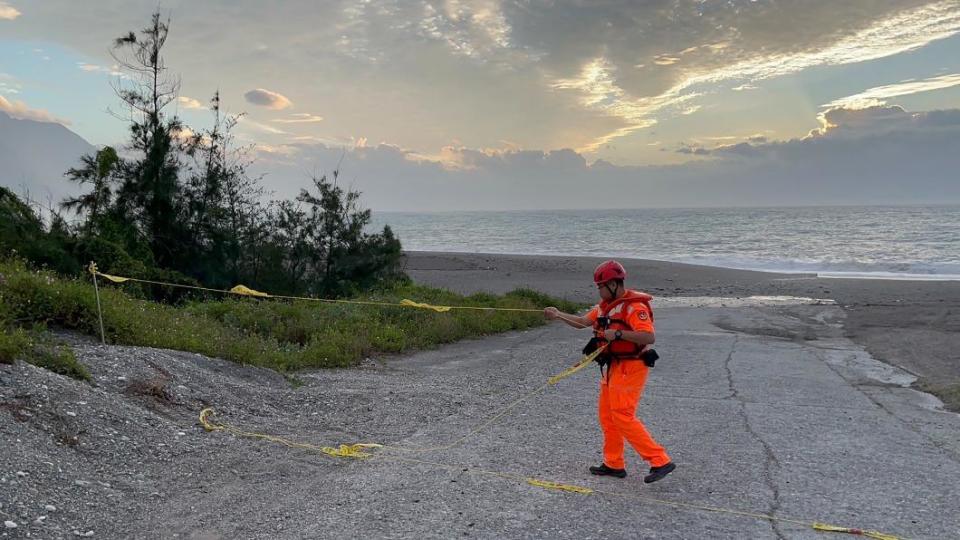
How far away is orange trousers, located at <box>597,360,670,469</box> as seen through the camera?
5508 millimetres

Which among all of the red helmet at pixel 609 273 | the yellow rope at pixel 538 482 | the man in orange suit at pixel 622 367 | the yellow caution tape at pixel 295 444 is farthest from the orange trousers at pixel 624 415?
the yellow caution tape at pixel 295 444

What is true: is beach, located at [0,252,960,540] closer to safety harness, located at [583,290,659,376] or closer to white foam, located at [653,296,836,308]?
safety harness, located at [583,290,659,376]

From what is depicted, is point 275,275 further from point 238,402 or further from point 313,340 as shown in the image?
point 238,402

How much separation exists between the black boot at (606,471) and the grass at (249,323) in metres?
5.43

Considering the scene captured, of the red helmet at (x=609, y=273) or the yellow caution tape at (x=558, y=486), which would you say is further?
the red helmet at (x=609, y=273)

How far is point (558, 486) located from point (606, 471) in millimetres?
554

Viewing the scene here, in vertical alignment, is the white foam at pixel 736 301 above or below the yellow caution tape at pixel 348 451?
below

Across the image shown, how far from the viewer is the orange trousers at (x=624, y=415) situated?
5508 mm

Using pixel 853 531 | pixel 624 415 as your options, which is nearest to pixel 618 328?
pixel 624 415

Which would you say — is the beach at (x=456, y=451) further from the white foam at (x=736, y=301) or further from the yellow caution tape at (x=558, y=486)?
the white foam at (x=736, y=301)

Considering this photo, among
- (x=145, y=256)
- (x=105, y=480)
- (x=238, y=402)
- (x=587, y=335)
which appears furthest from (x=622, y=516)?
(x=145, y=256)

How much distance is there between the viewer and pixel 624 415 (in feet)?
18.1

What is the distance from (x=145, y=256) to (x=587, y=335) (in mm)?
11724

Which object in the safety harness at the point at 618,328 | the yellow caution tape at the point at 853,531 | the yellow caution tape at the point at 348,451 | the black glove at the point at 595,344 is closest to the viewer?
the yellow caution tape at the point at 853,531
